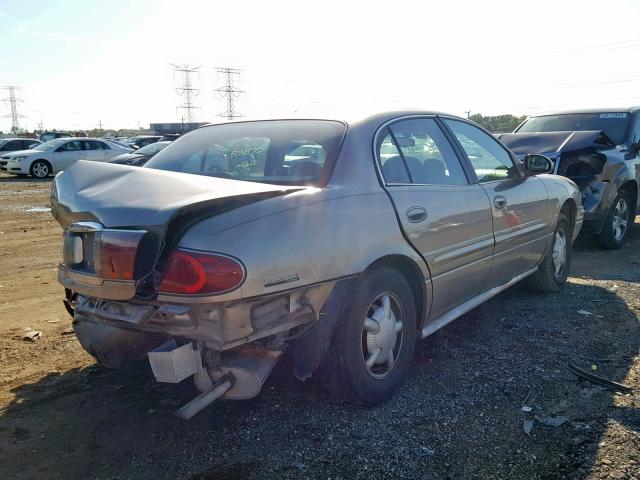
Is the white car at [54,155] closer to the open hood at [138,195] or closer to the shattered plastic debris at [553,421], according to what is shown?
the open hood at [138,195]

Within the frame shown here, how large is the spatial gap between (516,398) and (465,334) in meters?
1.04

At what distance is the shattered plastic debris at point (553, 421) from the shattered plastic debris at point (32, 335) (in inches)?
138

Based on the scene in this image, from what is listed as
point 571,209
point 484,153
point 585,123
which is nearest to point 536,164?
point 484,153

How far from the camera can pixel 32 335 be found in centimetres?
419

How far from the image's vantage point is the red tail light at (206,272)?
2.37 metres

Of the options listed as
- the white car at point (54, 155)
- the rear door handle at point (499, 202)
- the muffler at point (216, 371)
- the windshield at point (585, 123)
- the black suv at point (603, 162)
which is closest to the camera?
the muffler at point (216, 371)

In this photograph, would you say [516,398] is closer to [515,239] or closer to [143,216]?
[515,239]

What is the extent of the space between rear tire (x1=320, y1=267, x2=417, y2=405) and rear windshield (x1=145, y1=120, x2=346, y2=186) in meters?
0.67

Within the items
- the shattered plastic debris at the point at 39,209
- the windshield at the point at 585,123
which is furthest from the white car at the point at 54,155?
the windshield at the point at 585,123

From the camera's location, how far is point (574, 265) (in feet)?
21.9

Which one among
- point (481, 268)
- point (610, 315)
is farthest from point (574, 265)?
point (481, 268)

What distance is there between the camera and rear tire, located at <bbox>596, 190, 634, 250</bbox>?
7.31m

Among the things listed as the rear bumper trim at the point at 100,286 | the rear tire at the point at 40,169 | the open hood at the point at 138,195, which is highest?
the open hood at the point at 138,195

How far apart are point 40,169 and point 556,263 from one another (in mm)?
20449
